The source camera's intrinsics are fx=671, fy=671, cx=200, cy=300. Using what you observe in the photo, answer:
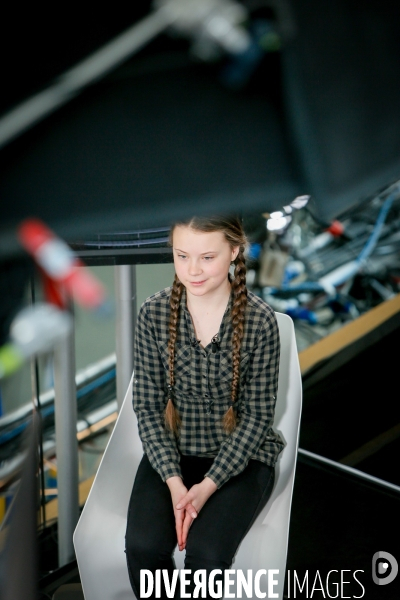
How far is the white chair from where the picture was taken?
3.63 ft

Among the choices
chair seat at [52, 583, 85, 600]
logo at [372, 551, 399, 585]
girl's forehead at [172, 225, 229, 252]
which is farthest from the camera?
logo at [372, 551, 399, 585]

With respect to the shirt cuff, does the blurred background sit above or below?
above

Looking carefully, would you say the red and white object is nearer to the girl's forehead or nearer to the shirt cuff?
the girl's forehead

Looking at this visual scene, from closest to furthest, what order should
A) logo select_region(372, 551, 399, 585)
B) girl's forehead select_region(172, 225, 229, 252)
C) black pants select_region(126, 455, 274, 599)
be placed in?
girl's forehead select_region(172, 225, 229, 252)
black pants select_region(126, 455, 274, 599)
logo select_region(372, 551, 399, 585)

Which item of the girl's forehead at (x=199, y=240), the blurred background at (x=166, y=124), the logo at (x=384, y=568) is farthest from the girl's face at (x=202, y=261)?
the logo at (x=384, y=568)

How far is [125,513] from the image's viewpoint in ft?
3.91

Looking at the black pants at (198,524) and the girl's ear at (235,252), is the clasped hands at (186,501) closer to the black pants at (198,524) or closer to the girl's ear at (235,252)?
the black pants at (198,524)

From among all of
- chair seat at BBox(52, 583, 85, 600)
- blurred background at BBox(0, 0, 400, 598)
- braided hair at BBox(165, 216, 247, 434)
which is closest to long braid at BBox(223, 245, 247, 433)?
braided hair at BBox(165, 216, 247, 434)

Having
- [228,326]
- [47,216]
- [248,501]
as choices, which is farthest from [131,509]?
[47,216]

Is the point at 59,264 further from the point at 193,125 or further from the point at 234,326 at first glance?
the point at 234,326

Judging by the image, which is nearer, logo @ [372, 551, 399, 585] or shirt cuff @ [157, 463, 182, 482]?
shirt cuff @ [157, 463, 182, 482]

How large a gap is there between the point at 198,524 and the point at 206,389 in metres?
0.23

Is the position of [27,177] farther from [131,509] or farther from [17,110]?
[131,509]

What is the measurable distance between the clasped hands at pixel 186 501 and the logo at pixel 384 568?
0.61m
